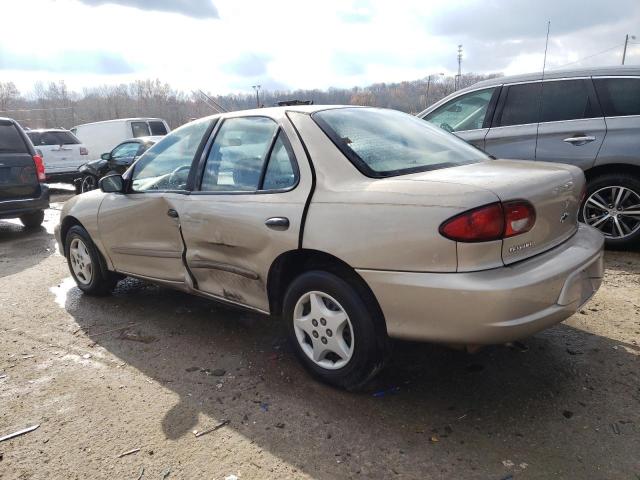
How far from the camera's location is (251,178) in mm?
3053

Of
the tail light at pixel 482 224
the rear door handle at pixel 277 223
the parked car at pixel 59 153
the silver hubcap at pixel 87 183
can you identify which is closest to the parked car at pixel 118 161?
the silver hubcap at pixel 87 183

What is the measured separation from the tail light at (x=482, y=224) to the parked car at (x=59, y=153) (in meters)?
13.9

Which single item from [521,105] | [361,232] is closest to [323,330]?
[361,232]

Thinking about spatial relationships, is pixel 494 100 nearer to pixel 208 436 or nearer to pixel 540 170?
pixel 540 170

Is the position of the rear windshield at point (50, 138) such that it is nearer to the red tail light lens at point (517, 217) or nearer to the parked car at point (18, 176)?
the parked car at point (18, 176)

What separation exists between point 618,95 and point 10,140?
26.5 ft

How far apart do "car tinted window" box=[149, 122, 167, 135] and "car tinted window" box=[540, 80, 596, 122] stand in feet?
44.5

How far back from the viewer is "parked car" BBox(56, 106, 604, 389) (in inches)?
87.2

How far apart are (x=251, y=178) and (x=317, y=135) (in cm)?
52

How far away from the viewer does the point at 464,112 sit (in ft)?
18.9

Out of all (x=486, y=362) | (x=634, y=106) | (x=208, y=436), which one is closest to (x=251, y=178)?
(x=208, y=436)

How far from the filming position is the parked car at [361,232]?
221 cm

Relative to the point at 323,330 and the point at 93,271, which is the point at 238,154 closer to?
the point at 323,330

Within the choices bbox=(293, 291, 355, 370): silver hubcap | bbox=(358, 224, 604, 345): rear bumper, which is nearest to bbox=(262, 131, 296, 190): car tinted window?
bbox=(293, 291, 355, 370): silver hubcap
